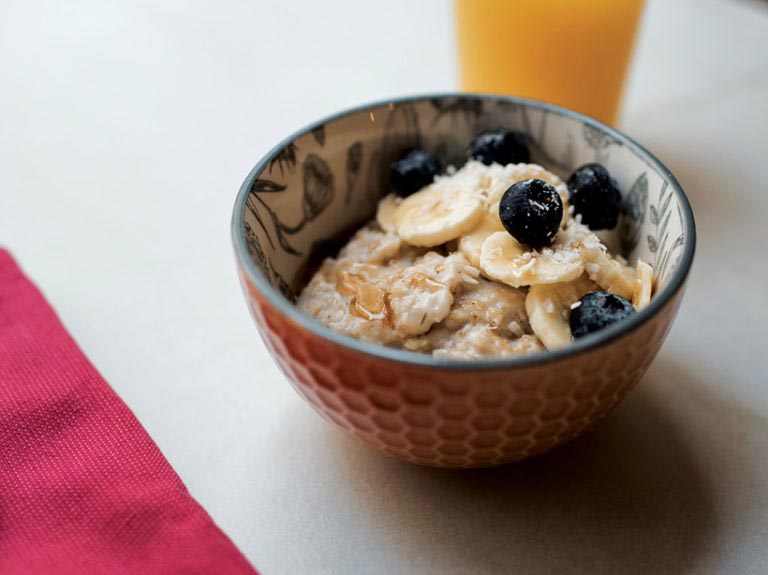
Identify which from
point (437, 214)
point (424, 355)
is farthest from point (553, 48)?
point (424, 355)

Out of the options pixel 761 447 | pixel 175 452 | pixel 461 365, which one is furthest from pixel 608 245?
pixel 175 452

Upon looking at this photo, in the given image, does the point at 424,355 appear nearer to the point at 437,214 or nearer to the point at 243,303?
the point at 437,214

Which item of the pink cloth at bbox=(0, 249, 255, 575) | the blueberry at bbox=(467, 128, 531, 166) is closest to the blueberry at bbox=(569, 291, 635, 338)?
the blueberry at bbox=(467, 128, 531, 166)

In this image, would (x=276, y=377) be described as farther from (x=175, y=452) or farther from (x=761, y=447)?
(x=761, y=447)

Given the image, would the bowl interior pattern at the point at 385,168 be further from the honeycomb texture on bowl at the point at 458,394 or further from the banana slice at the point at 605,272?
the honeycomb texture on bowl at the point at 458,394

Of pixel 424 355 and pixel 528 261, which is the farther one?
pixel 528 261

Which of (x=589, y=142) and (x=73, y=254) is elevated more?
(x=589, y=142)
